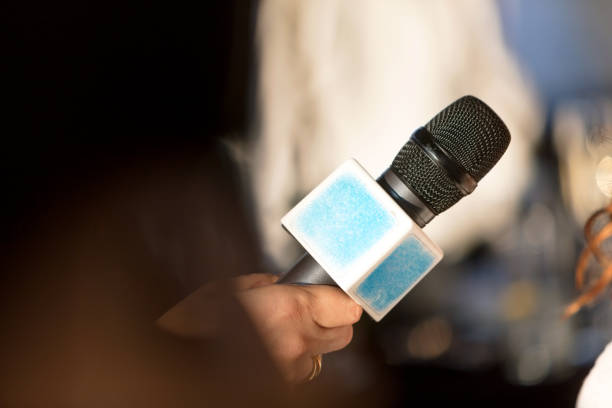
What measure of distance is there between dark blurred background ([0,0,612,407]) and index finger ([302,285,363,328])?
0.96 metres

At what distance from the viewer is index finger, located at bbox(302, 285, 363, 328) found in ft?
2.07

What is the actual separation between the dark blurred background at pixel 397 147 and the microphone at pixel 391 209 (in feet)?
3.25

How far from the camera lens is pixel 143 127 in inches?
63.2

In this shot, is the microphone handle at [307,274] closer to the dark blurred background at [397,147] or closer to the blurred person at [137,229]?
the blurred person at [137,229]

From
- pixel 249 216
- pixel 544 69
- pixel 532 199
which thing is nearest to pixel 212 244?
pixel 249 216

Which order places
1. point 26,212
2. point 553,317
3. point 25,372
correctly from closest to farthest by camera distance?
point 25,372 < point 26,212 < point 553,317

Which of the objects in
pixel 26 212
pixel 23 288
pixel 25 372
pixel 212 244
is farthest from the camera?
pixel 212 244

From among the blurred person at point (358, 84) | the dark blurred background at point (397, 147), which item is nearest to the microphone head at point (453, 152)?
the dark blurred background at point (397, 147)

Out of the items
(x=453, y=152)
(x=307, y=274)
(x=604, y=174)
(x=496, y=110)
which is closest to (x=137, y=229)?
(x=307, y=274)

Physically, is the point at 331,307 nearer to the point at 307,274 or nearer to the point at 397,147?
the point at 307,274

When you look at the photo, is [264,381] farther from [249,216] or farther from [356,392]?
[356,392]

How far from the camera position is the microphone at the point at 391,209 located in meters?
0.61

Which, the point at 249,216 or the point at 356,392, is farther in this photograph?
the point at 356,392

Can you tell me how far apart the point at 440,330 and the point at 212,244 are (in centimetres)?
121
